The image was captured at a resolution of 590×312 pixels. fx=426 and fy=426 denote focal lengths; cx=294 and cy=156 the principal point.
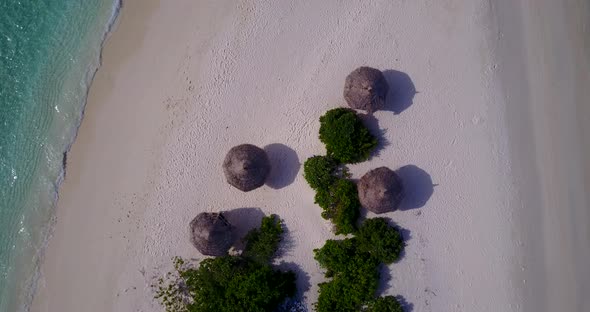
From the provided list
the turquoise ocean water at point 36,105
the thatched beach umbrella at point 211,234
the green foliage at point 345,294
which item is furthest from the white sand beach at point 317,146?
the thatched beach umbrella at point 211,234

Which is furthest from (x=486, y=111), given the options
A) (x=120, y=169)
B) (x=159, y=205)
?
(x=120, y=169)

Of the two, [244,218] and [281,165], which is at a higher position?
[281,165]

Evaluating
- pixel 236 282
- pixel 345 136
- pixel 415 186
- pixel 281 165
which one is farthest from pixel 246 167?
pixel 415 186

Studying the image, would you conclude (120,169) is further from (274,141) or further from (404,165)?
(404,165)

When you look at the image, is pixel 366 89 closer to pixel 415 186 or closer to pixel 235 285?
pixel 415 186

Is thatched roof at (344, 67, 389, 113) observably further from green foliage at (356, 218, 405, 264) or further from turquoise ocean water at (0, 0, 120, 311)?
turquoise ocean water at (0, 0, 120, 311)

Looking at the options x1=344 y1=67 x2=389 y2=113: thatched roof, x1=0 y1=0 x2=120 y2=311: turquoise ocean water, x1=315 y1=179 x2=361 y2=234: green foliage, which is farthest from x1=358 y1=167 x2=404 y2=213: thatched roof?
x1=0 y1=0 x2=120 y2=311: turquoise ocean water
